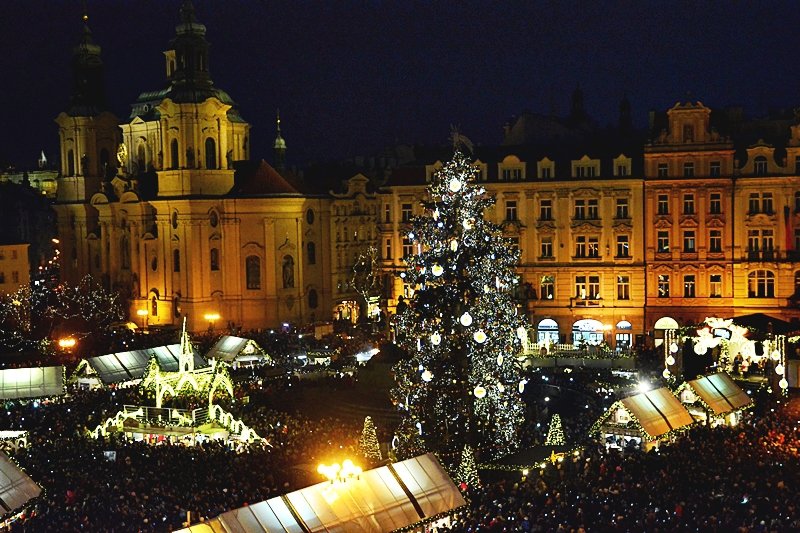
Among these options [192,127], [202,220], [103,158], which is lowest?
[202,220]

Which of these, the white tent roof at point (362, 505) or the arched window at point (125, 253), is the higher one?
the arched window at point (125, 253)

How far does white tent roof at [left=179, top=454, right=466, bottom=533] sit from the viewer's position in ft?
77.4

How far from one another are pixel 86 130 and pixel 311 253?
17969mm

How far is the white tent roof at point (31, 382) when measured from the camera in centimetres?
4403

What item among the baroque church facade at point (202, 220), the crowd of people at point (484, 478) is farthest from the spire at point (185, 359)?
the baroque church facade at point (202, 220)

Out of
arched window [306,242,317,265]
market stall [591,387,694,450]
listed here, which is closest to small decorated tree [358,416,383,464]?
market stall [591,387,694,450]

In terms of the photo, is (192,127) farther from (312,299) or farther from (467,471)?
(467,471)

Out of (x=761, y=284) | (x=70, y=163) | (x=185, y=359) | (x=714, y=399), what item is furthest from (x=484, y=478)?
(x=70, y=163)

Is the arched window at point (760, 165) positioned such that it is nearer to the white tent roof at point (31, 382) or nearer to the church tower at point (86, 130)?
the white tent roof at point (31, 382)

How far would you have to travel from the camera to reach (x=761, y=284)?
5797 centimetres

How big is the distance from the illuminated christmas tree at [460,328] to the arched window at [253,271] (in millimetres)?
39309

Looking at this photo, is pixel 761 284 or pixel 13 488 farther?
pixel 761 284

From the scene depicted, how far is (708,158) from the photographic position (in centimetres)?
5809

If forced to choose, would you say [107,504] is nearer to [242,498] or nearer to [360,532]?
[242,498]
